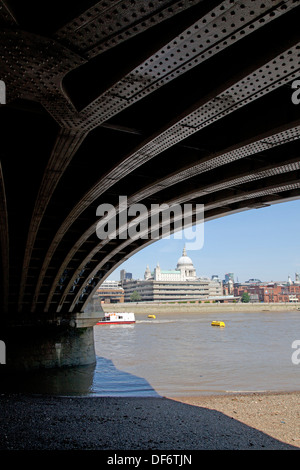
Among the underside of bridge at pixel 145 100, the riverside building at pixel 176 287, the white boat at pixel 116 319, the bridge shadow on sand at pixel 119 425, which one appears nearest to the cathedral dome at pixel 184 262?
the riverside building at pixel 176 287

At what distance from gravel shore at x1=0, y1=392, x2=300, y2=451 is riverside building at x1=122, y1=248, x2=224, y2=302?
127564 millimetres

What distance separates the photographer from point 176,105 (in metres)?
5.65

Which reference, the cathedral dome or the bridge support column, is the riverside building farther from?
the bridge support column

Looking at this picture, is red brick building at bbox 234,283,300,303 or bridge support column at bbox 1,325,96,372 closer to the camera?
bridge support column at bbox 1,325,96,372

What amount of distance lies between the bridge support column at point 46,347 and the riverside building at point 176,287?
119m

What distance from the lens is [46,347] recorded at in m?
20.9

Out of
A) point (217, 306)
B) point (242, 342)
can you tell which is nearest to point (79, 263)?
point (242, 342)

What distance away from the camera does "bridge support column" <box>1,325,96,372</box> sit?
64.8ft

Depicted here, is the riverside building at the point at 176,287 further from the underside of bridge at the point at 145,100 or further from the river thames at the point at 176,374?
the underside of bridge at the point at 145,100

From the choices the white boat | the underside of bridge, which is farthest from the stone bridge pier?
the white boat

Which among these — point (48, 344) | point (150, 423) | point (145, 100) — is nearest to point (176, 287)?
point (48, 344)

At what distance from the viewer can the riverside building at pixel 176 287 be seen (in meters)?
144

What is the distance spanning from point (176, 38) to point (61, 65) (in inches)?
48.1

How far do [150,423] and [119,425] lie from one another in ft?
2.86
